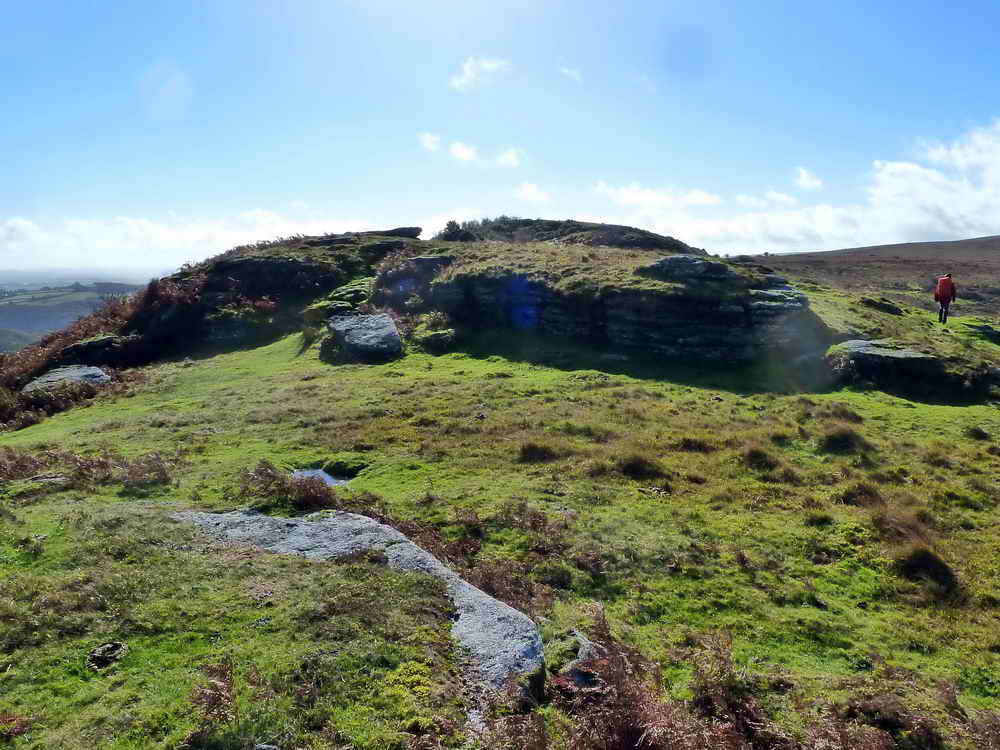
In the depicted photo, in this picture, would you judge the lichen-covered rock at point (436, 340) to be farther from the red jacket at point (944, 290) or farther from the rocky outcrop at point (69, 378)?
the red jacket at point (944, 290)

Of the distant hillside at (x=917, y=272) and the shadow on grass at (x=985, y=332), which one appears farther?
the distant hillside at (x=917, y=272)

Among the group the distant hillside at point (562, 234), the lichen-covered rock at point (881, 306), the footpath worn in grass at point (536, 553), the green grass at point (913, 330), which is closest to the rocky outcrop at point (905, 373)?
the green grass at point (913, 330)

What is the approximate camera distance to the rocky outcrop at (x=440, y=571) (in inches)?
266

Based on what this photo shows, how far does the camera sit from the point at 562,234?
Answer: 5853 centimetres

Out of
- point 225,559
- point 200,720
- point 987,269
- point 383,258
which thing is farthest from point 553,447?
point 987,269

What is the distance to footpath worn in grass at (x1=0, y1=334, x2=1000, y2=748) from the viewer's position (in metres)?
6.55

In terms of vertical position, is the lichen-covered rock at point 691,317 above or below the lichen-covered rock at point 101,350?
above

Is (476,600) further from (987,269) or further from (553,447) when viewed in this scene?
(987,269)

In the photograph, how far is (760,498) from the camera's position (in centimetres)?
1375

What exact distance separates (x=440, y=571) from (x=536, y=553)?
8.84 ft

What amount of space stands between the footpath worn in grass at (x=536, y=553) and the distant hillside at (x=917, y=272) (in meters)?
35.6

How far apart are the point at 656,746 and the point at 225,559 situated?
647 cm

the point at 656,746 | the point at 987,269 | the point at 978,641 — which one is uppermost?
the point at 987,269

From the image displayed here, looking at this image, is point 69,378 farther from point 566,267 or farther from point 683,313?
point 683,313
